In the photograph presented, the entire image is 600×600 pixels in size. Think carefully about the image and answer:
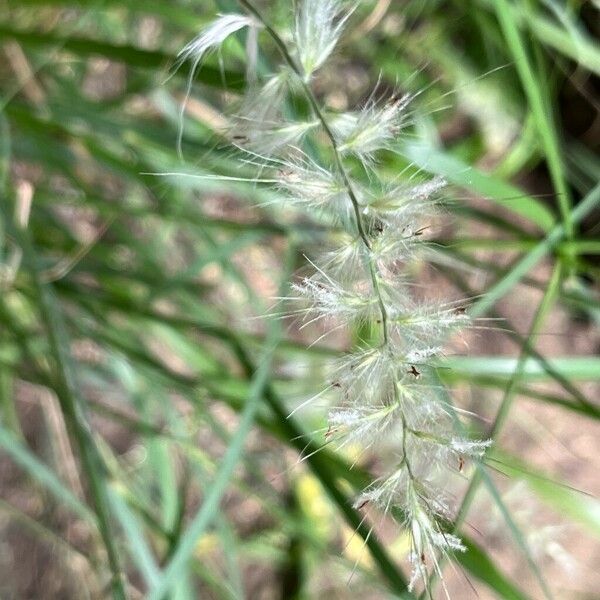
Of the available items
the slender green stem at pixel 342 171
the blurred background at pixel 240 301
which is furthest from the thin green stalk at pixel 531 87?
the slender green stem at pixel 342 171

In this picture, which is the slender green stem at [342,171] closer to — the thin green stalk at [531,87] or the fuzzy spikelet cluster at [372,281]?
the fuzzy spikelet cluster at [372,281]

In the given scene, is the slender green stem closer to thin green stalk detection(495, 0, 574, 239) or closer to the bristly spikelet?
the bristly spikelet

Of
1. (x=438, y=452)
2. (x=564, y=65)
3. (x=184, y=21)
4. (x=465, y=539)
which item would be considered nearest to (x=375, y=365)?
(x=438, y=452)

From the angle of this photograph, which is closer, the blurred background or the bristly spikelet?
the bristly spikelet

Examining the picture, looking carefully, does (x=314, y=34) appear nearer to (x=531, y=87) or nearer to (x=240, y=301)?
(x=531, y=87)

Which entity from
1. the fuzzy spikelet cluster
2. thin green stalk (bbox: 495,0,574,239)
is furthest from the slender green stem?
thin green stalk (bbox: 495,0,574,239)

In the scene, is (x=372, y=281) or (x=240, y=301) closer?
(x=372, y=281)

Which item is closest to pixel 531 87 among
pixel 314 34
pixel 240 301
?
pixel 314 34

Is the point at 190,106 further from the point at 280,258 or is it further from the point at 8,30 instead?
the point at 8,30
